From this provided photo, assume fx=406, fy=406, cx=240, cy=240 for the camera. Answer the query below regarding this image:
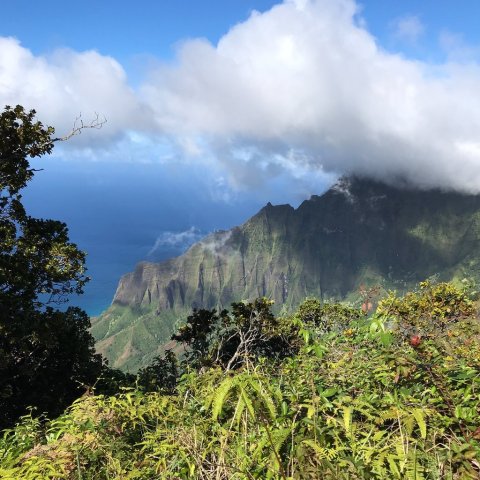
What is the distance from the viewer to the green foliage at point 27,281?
1478 cm

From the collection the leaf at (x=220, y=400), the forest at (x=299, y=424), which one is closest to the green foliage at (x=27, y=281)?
the forest at (x=299, y=424)

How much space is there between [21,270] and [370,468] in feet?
50.6

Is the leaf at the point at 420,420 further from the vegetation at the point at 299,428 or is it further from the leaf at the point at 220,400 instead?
the leaf at the point at 220,400

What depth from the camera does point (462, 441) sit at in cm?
299

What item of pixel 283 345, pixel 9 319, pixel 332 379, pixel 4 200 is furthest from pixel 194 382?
pixel 283 345

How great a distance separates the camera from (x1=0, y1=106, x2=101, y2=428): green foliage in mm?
14781

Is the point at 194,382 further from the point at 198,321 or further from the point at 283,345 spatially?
the point at 283,345

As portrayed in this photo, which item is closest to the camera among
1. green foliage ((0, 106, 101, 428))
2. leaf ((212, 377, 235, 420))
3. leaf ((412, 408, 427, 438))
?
leaf ((212, 377, 235, 420))

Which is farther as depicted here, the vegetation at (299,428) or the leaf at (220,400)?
the vegetation at (299,428)

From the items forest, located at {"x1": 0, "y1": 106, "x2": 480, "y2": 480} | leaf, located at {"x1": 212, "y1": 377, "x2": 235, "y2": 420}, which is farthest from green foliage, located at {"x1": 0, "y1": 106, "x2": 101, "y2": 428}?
leaf, located at {"x1": 212, "y1": 377, "x2": 235, "y2": 420}

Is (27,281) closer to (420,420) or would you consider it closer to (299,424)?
(299,424)

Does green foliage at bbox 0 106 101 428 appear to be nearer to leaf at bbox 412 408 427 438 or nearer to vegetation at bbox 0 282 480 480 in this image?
vegetation at bbox 0 282 480 480

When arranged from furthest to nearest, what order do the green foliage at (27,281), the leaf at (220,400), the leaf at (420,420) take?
the green foliage at (27,281) → the leaf at (420,420) → the leaf at (220,400)

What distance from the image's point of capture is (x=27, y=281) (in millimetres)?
15516
